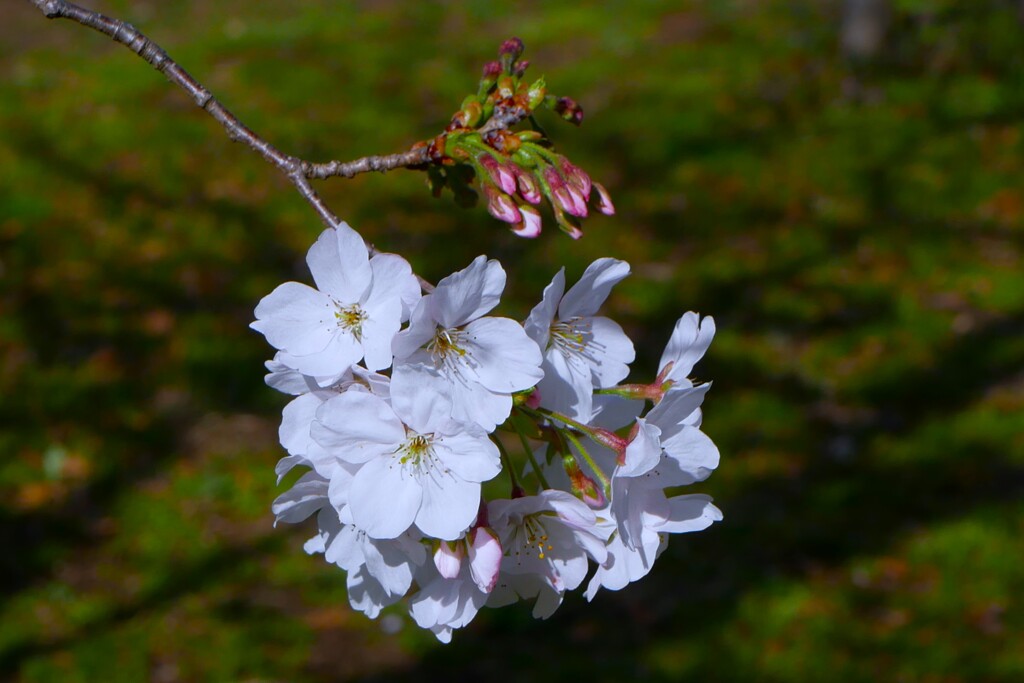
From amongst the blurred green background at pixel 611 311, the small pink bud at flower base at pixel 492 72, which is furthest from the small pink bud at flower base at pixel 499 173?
the blurred green background at pixel 611 311

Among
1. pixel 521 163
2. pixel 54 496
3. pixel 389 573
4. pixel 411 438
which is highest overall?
pixel 54 496

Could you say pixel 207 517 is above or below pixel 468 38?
below

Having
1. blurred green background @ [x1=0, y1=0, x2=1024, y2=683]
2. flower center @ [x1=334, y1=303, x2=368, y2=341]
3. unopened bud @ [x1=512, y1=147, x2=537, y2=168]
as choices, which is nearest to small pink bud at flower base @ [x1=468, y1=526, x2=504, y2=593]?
flower center @ [x1=334, y1=303, x2=368, y2=341]

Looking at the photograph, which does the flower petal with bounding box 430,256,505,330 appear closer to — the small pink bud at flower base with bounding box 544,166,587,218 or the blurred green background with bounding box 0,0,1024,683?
the small pink bud at flower base with bounding box 544,166,587,218

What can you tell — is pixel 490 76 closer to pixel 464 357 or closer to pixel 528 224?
pixel 528 224

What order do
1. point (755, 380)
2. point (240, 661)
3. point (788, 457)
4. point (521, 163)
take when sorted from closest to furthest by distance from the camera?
point (521, 163) → point (240, 661) → point (788, 457) → point (755, 380)

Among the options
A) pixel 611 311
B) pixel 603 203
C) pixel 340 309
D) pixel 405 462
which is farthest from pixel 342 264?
pixel 611 311

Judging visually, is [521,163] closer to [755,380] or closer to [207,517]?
[207,517]

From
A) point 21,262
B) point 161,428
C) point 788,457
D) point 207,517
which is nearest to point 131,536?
point 207,517
